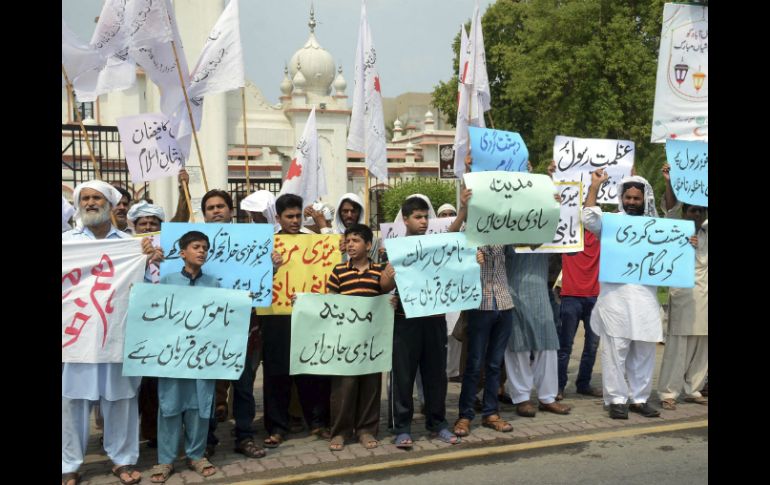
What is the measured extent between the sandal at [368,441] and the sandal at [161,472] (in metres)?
1.41

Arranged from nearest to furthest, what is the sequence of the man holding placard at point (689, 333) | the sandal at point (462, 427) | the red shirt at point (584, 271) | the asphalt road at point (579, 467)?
1. the asphalt road at point (579, 467)
2. the sandal at point (462, 427)
3. the man holding placard at point (689, 333)
4. the red shirt at point (584, 271)

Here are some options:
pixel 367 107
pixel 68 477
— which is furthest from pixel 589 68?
pixel 68 477

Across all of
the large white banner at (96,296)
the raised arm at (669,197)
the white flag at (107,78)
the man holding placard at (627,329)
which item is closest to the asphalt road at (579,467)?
the man holding placard at (627,329)

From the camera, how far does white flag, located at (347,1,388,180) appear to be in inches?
298

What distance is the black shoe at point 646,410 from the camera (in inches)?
249

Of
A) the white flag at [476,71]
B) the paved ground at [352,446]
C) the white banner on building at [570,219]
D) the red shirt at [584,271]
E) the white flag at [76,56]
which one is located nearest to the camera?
the paved ground at [352,446]

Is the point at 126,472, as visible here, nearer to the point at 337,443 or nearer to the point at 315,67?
the point at 337,443

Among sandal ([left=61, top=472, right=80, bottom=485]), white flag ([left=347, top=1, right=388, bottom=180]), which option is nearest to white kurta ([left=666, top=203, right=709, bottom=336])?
white flag ([left=347, top=1, right=388, bottom=180])

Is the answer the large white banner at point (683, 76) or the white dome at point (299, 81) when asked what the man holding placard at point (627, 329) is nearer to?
the large white banner at point (683, 76)

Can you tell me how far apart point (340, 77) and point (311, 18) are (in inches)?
76.8

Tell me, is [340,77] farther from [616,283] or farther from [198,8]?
[616,283]

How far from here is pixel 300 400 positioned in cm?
593

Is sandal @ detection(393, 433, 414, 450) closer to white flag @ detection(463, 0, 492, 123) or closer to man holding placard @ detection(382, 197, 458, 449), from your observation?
man holding placard @ detection(382, 197, 458, 449)

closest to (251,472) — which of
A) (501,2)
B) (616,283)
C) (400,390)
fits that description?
(400,390)
